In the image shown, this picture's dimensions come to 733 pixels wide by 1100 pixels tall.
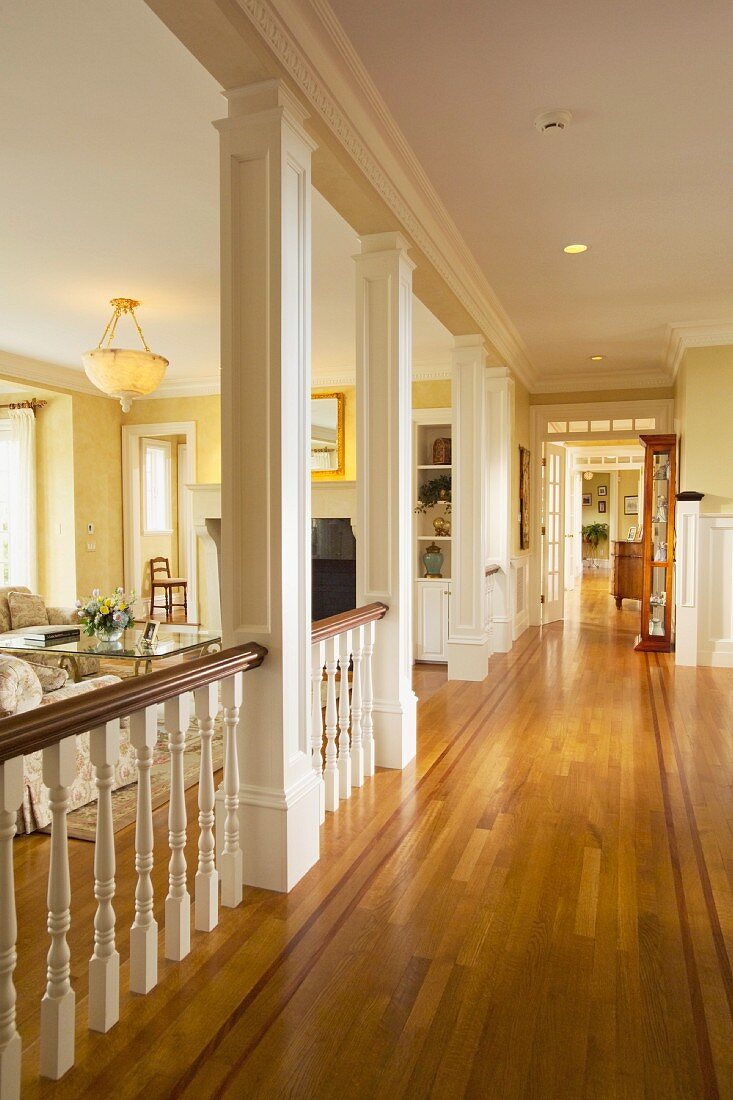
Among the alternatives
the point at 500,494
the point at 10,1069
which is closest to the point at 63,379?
the point at 500,494

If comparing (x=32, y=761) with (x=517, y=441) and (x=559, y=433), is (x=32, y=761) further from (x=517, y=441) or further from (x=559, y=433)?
(x=559, y=433)

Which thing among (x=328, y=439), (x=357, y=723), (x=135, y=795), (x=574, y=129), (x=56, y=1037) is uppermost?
(x=574, y=129)

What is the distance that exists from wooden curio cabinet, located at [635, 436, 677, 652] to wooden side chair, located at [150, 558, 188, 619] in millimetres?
5353

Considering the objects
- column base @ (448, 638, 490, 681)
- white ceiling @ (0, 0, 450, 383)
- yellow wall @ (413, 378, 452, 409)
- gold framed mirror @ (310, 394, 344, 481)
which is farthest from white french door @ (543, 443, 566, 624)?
column base @ (448, 638, 490, 681)

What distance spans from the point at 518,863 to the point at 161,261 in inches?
162

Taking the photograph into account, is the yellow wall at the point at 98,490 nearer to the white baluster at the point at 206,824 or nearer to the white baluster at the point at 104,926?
the white baluster at the point at 206,824

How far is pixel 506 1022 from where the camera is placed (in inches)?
73.9

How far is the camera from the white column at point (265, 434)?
2.41 meters

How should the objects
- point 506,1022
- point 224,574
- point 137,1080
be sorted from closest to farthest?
point 137,1080 < point 506,1022 < point 224,574

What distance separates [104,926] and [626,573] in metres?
10.0

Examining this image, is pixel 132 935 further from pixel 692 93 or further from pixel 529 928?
pixel 692 93

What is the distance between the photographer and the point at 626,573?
10.8 metres

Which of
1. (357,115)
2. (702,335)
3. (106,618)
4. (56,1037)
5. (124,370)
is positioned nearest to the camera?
(56,1037)

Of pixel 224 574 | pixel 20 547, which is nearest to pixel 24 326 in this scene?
pixel 20 547
